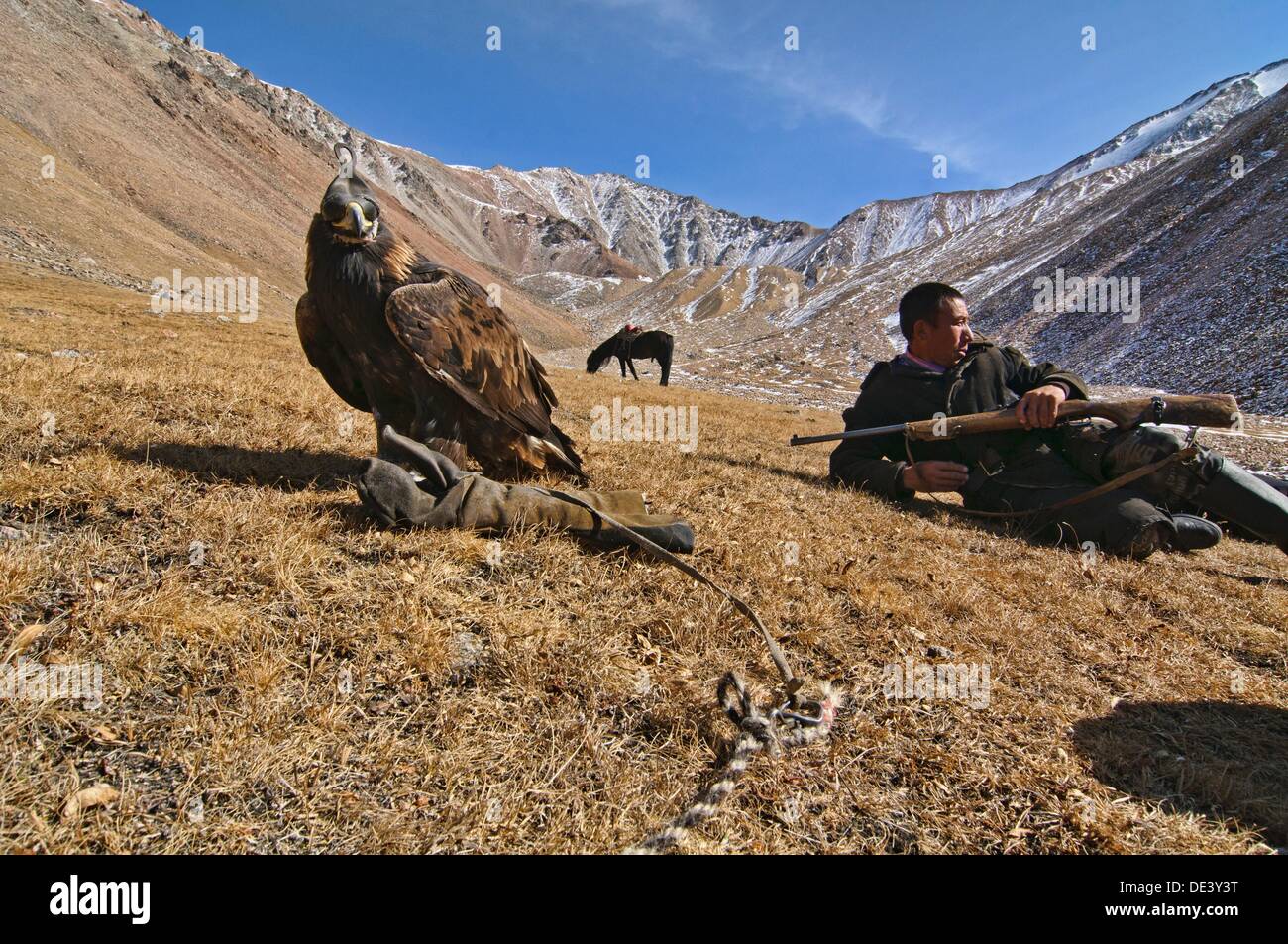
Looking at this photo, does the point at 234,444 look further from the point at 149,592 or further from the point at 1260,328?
the point at 1260,328

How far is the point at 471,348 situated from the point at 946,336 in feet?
14.4

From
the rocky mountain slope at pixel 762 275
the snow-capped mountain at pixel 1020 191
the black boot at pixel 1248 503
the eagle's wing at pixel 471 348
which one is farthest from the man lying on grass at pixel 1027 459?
the snow-capped mountain at pixel 1020 191

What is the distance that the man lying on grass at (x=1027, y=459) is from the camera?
4094mm

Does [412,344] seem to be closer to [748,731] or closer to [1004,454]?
[748,731]

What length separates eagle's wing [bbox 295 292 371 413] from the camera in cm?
354

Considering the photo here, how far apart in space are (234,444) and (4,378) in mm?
1797

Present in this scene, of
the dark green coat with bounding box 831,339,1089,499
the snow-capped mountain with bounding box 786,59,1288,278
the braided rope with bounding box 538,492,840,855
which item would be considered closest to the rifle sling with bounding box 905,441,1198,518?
the dark green coat with bounding box 831,339,1089,499

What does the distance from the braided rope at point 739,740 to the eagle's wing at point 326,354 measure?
10.2 feet

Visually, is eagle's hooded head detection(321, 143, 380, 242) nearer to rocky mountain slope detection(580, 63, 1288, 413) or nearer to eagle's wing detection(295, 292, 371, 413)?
eagle's wing detection(295, 292, 371, 413)

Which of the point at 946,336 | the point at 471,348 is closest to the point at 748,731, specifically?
the point at 471,348

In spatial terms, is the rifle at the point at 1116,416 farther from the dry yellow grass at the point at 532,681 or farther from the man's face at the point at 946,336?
the dry yellow grass at the point at 532,681

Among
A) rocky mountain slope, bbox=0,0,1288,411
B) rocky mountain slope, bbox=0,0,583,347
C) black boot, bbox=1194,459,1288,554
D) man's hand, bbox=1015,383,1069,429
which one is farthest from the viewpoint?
rocky mountain slope, bbox=0,0,1288,411

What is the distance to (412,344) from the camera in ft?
10.5
